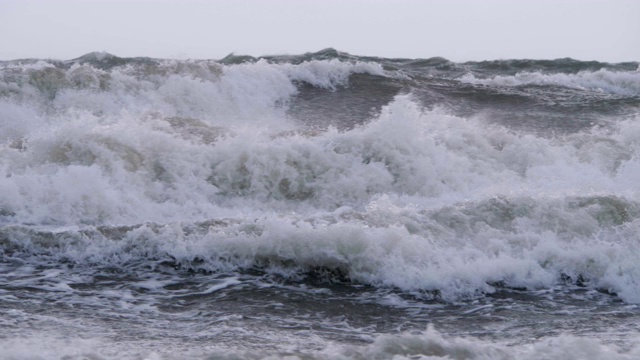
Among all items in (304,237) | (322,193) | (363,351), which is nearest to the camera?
(363,351)

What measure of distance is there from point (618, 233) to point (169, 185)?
485cm

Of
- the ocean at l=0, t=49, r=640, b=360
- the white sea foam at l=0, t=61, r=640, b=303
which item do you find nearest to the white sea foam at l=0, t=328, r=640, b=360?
the ocean at l=0, t=49, r=640, b=360

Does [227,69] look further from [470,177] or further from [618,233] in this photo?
[618,233]

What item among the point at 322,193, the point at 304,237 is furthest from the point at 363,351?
the point at 322,193

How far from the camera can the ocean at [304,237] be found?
4.66 meters

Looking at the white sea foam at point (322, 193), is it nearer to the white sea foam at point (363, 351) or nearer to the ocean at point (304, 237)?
the ocean at point (304, 237)

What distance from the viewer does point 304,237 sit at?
21.3 ft

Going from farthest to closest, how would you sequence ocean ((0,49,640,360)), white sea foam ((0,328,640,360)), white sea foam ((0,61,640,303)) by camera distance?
white sea foam ((0,61,640,303))
ocean ((0,49,640,360))
white sea foam ((0,328,640,360))

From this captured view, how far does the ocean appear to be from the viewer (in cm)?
466

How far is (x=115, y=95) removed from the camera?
528 inches

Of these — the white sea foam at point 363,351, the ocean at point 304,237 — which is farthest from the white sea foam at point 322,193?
the white sea foam at point 363,351

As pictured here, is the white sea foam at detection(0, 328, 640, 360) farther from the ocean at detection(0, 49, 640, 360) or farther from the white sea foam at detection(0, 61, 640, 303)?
the white sea foam at detection(0, 61, 640, 303)

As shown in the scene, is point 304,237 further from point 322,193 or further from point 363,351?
point 322,193

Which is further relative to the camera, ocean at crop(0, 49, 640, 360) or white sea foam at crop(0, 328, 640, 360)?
ocean at crop(0, 49, 640, 360)
